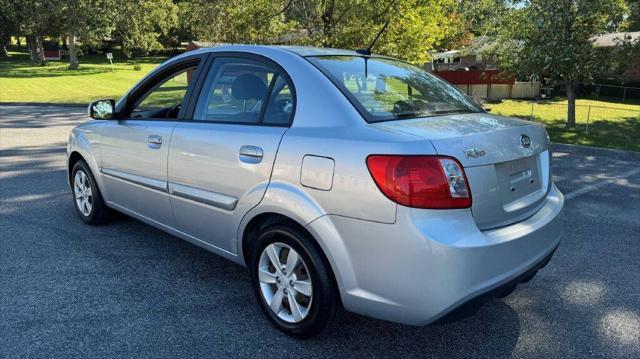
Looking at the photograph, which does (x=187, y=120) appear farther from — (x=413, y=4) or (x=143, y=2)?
(x=143, y=2)

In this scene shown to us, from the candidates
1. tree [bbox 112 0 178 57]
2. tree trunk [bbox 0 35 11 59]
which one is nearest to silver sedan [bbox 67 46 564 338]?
tree [bbox 112 0 178 57]

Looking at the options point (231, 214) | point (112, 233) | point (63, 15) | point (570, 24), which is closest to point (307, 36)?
point (570, 24)

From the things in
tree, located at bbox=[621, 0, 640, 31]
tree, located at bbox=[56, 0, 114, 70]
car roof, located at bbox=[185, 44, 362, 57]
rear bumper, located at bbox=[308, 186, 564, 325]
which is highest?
tree, located at bbox=[56, 0, 114, 70]

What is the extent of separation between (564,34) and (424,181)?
1171 cm

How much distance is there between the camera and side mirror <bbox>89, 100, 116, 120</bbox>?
14.8ft

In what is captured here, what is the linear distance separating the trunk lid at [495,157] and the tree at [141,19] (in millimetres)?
43544

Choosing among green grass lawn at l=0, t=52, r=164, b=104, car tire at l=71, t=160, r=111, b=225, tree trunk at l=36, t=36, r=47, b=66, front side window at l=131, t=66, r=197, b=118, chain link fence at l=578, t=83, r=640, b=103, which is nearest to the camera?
front side window at l=131, t=66, r=197, b=118

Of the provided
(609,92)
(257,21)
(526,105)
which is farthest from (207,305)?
(609,92)

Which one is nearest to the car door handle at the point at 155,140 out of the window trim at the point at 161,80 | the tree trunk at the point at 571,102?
the window trim at the point at 161,80

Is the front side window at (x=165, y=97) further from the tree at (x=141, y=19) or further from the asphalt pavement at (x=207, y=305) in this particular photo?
the tree at (x=141, y=19)

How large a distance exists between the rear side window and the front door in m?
0.35

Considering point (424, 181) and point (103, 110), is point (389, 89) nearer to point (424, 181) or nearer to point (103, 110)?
point (424, 181)

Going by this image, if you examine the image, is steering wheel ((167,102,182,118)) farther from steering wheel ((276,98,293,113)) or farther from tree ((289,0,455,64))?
tree ((289,0,455,64))

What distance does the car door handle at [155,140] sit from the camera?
388 centimetres
